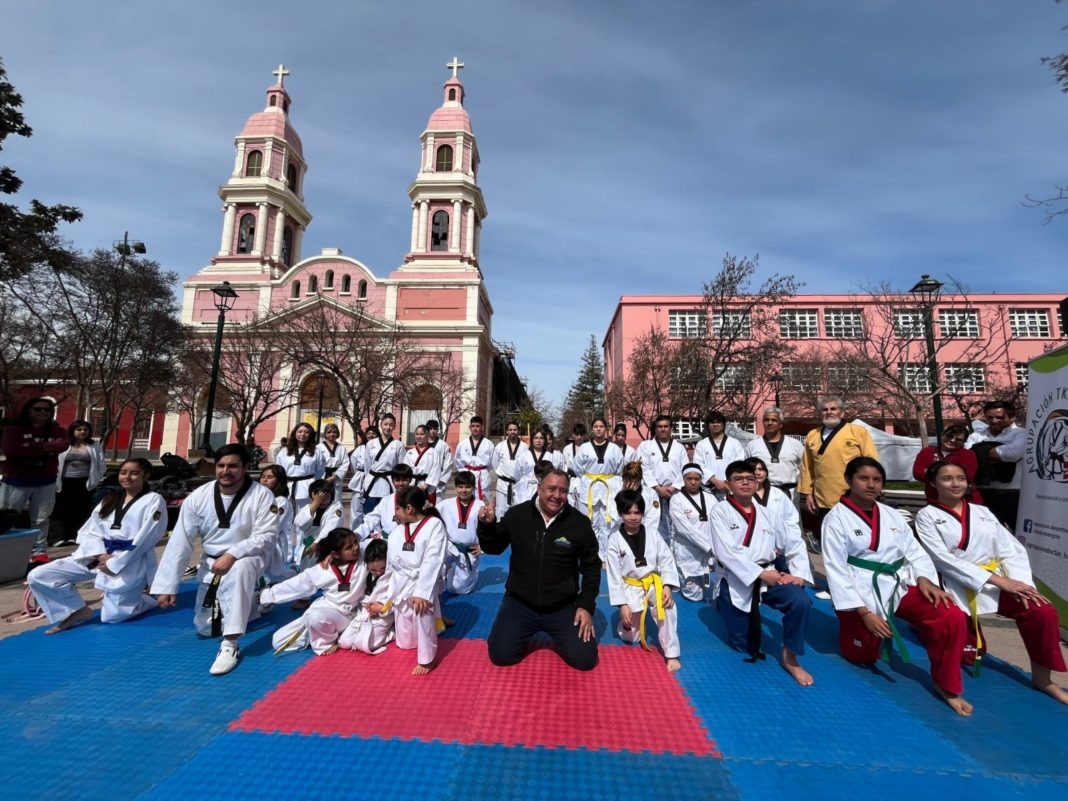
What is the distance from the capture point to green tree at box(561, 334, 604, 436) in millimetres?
41188

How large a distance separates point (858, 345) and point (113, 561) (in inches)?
1274

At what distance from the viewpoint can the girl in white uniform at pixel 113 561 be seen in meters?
4.20

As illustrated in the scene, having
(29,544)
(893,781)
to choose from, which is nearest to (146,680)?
(29,544)

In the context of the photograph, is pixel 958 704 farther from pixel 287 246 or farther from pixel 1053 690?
pixel 287 246

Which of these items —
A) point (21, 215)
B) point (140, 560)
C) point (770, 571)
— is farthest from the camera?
point (21, 215)

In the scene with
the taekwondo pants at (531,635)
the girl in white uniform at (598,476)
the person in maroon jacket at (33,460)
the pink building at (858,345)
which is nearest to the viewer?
the taekwondo pants at (531,635)

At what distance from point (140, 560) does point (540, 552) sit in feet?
12.1

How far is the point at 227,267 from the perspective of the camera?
3528cm

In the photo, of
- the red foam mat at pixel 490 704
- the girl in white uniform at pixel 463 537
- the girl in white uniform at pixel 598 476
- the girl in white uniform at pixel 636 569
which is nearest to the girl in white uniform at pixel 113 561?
the red foam mat at pixel 490 704

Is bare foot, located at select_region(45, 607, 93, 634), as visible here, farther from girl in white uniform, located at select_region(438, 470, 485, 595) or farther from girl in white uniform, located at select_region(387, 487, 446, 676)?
girl in white uniform, located at select_region(438, 470, 485, 595)

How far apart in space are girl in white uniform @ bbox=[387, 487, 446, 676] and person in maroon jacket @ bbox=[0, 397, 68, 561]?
5.51 meters

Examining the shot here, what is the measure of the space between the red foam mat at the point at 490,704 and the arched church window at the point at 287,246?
Result: 41131 millimetres

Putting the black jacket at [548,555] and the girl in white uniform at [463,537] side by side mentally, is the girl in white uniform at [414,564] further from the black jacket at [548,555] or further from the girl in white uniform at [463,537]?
the girl in white uniform at [463,537]

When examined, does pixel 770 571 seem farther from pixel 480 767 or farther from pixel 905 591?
→ pixel 480 767
